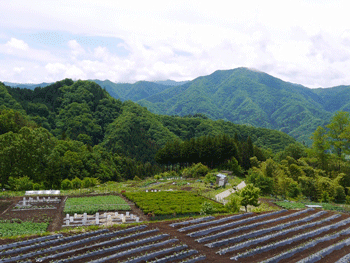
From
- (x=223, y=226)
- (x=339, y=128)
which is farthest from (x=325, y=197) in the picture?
(x=223, y=226)

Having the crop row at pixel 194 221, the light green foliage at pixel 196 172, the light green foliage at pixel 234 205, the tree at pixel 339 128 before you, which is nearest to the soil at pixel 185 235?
the crop row at pixel 194 221

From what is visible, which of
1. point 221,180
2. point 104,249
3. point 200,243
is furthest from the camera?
point 221,180

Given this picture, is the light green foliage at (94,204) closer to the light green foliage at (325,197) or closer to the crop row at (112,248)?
the crop row at (112,248)

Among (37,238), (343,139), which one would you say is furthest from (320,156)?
(37,238)

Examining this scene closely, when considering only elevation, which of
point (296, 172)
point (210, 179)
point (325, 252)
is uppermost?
point (296, 172)

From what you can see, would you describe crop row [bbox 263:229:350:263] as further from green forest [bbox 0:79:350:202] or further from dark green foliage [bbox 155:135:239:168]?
dark green foliage [bbox 155:135:239:168]

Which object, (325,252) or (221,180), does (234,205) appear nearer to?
(325,252)

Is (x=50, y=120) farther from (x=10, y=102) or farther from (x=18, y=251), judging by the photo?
(x=18, y=251)
